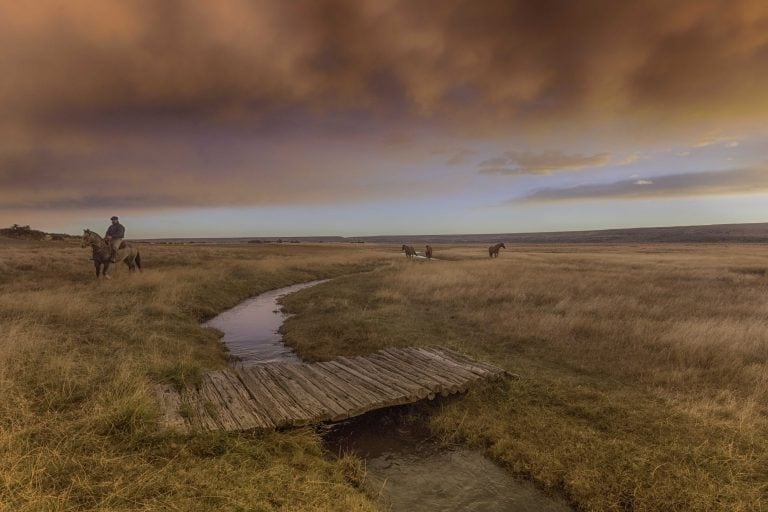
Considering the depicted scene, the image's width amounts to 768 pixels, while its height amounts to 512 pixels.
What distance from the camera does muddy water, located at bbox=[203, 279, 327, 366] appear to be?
12.7 m

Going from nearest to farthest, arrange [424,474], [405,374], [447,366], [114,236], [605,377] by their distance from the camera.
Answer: [424,474] < [405,374] < [447,366] < [605,377] < [114,236]

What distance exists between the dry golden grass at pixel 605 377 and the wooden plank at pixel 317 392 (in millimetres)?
1800

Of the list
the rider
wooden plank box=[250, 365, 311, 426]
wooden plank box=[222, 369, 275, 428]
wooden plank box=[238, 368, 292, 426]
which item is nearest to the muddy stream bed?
wooden plank box=[250, 365, 311, 426]

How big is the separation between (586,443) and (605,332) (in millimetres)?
7081

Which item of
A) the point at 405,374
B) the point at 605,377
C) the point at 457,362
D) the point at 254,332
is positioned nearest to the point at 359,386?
→ the point at 405,374

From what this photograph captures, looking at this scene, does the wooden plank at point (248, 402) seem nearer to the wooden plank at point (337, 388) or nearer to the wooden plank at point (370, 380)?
the wooden plank at point (337, 388)

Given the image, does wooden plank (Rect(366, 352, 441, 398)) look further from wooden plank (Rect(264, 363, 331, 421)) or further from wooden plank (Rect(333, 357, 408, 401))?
wooden plank (Rect(264, 363, 331, 421))

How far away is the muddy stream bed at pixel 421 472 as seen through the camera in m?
5.51

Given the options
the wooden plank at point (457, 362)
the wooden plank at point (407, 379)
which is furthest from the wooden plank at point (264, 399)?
the wooden plank at point (457, 362)

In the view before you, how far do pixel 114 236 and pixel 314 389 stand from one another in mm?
20195

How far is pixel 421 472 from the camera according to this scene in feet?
20.5

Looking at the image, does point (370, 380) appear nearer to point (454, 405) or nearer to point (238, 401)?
point (454, 405)

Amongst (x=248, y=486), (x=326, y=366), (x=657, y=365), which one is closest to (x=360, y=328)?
(x=326, y=366)

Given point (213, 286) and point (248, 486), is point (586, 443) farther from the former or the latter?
point (213, 286)
